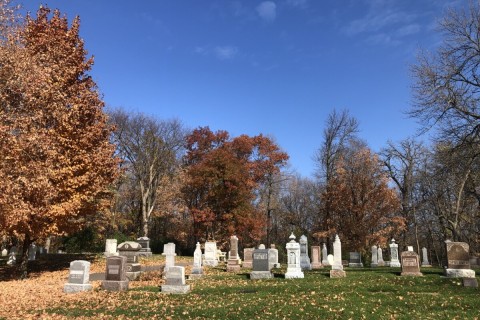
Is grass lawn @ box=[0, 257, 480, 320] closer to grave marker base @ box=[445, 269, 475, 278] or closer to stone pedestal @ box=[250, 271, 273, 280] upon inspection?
grave marker base @ box=[445, 269, 475, 278]

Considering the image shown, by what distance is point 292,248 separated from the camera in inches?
681

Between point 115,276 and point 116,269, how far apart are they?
251 millimetres

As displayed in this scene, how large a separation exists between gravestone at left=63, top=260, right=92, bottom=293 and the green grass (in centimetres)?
170

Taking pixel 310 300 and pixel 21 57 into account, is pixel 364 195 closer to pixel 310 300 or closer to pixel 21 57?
pixel 310 300

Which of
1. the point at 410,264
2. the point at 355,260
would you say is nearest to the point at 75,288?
the point at 410,264

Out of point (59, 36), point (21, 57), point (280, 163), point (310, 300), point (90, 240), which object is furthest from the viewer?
point (280, 163)

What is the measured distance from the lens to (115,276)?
44.9ft

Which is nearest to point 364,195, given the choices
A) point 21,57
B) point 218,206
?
point 218,206

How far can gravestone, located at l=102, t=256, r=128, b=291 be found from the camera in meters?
13.4

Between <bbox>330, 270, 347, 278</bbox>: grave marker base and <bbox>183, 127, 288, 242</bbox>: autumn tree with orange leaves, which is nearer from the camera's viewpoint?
<bbox>330, 270, 347, 278</bbox>: grave marker base

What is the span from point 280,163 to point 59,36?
102 ft

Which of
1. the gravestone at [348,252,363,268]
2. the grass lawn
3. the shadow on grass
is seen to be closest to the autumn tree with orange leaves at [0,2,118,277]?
the shadow on grass

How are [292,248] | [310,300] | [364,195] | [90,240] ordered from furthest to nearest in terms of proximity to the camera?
[90,240]
[364,195]
[292,248]
[310,300]

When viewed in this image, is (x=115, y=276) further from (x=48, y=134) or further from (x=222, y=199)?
(x=222, y=199)
